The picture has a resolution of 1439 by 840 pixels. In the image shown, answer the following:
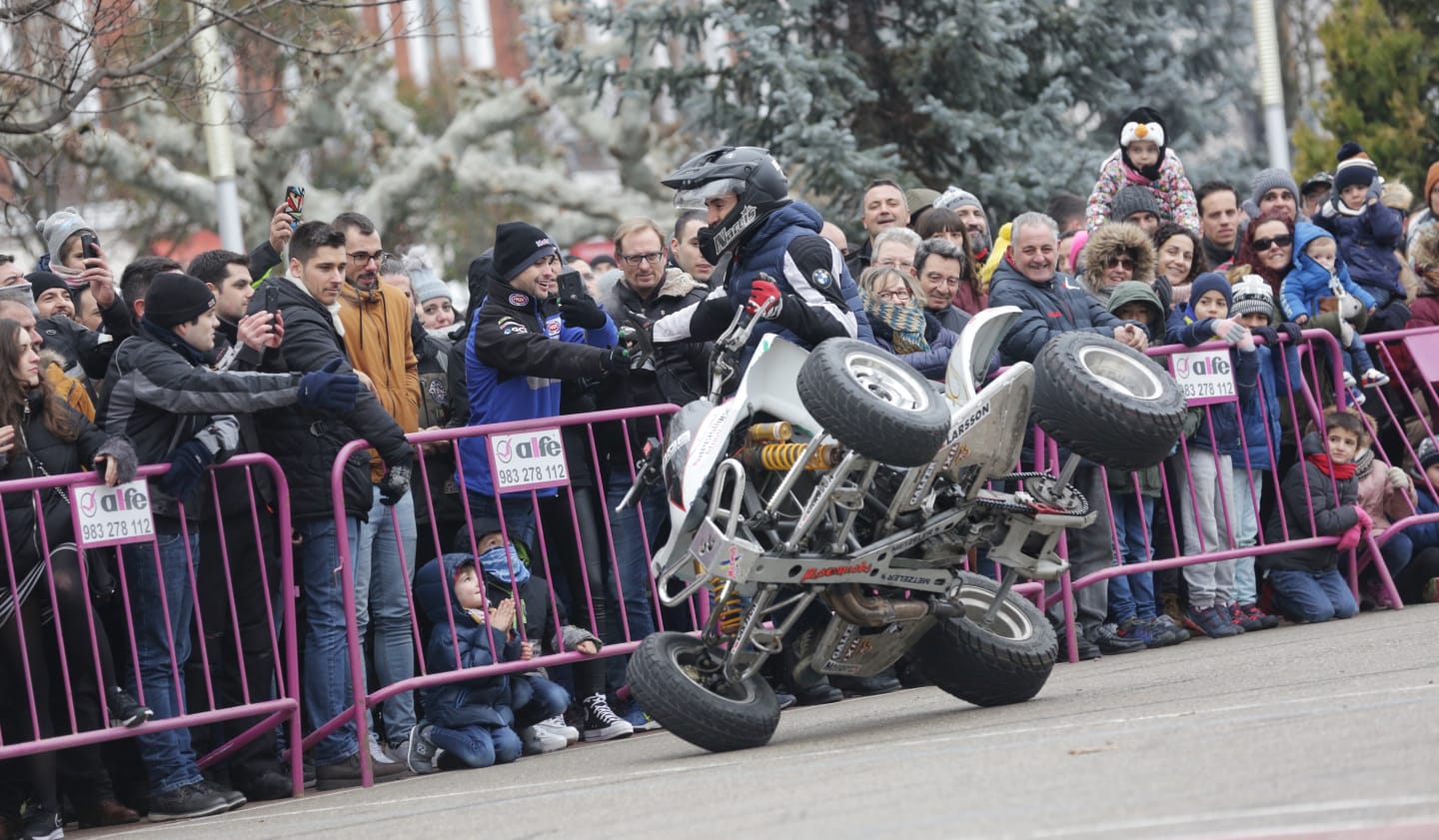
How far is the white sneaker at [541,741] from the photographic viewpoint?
9383 mm

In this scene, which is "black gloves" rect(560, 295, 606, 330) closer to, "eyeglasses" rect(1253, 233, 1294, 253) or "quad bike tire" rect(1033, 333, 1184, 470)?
"quad bike tire" rect(1033, 333, 1184, 470)

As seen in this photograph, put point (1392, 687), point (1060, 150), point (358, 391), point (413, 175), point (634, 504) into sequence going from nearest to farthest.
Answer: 1. point (1392, 687)
2. point (358, 391)
3. point (634, 504)
4. point (1060, 150)
5. point (413, 175)

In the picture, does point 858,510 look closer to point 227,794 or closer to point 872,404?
point 872,404

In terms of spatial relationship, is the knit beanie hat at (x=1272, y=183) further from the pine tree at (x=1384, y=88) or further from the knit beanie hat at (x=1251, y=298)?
the pine tree at (x=1384, y=88)

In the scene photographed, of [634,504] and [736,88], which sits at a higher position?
[736,88]

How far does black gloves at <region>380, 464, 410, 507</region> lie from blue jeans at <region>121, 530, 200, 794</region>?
0.84 m

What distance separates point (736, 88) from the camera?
58.7 ft

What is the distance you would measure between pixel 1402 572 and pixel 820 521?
5.42 meters

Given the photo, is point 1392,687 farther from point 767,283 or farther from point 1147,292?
point 1147,292

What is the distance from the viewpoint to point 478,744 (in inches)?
357

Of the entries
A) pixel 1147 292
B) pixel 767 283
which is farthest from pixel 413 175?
pixel 767 283

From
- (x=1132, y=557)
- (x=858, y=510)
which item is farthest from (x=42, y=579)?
(x=1132, y=557)

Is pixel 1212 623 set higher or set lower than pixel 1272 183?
lower

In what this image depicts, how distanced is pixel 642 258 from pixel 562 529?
1.56 m
